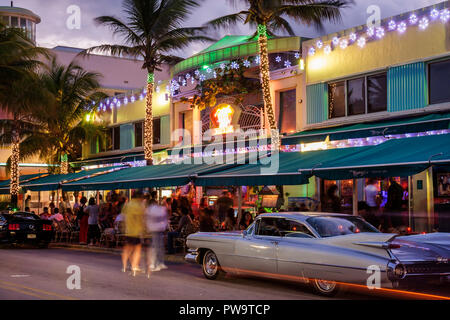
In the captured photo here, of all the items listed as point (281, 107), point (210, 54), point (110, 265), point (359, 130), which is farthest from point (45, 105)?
point (359, 130)

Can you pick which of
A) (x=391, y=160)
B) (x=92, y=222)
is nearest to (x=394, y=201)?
(x=391, y=160)

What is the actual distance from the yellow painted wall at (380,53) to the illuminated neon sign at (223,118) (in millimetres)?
4125

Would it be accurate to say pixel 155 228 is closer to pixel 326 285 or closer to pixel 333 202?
pixel 326 285

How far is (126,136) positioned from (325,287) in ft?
74.2

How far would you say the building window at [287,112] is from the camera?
830 inches

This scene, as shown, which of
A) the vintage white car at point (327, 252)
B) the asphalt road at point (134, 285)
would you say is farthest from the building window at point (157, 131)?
the vintage white car at point (327, 252)

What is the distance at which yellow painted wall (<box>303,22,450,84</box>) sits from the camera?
16516 mm

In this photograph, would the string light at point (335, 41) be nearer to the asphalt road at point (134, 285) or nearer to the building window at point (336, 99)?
the building window at point (336, 99)

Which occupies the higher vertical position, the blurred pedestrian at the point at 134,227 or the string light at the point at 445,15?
the string light at the point at 445,15

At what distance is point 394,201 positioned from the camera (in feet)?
48.9

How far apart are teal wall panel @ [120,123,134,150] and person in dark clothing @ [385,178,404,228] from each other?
1776cm

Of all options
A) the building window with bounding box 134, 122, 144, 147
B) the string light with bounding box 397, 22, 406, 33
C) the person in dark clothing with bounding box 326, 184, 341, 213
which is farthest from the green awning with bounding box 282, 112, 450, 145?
the building window with bounding box 134, 122, 144, 147

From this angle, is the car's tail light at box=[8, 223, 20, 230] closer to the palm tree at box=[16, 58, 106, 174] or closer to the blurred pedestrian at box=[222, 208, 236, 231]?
the blurred pedestrian at box=[222, 208, 236, 231]

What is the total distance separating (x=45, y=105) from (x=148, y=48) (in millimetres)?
6131
